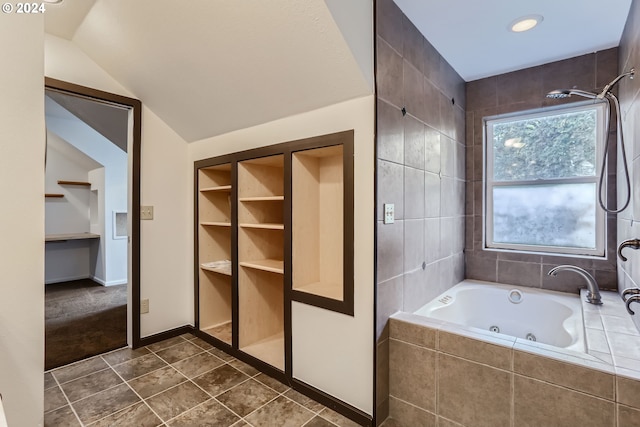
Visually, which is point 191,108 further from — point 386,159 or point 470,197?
point 470,197

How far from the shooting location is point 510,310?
246cm

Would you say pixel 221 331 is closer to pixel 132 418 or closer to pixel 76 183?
pixel 132 418

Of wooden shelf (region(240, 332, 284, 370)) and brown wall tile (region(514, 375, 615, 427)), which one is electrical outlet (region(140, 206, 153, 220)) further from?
brown wall tile (region(514, 375, 615, 427))

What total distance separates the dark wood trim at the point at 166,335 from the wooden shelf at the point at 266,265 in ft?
3.43

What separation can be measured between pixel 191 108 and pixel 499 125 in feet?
8.94

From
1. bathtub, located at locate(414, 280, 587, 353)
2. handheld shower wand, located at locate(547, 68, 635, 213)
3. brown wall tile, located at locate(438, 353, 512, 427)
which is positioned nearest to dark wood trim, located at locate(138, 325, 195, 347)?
bathtub, located at locate(414, 280, 587, 353)

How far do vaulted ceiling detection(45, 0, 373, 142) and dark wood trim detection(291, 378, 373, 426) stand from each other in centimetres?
175

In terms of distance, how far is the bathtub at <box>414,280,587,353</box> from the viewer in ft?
7.15

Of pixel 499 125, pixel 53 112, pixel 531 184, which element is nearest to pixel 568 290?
pixel 531 184

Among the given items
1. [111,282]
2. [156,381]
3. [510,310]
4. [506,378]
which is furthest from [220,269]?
[111,282]

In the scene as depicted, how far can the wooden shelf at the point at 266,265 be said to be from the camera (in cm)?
219

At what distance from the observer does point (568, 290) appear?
243 cm

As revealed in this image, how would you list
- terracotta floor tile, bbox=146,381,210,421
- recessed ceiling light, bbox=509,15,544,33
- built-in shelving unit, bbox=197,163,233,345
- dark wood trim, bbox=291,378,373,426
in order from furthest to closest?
1. built-in shelving unit, bbox=197,163,233,345
2. recessed ceiling light, bbox=509,15,544,33
3. terracotta floor tile, bbox=146,381,210,421
4. dark wood trim, bbox=291,378,373,426

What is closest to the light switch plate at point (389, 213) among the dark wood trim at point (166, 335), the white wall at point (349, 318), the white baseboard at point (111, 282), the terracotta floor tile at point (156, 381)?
the white wall at point (349, 318)
